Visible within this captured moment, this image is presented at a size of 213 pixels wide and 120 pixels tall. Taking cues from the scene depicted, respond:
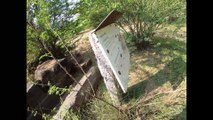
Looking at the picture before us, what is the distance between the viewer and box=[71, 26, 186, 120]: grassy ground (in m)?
3.44

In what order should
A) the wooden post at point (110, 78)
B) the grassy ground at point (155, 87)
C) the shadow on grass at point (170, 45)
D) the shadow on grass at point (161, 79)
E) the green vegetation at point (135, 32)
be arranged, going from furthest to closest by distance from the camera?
the shadow on grass at point (170, 45), the green vegetation at point (135, 32), the shadow on grass at point (161, 79), the wooden post at point (110, 78), the grassy ground at point (155, 87)

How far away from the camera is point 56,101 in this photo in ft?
16.1

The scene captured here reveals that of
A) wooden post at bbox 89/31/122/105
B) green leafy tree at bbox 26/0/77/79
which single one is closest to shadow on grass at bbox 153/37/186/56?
green leafy tree at bbox 26/0/77/79

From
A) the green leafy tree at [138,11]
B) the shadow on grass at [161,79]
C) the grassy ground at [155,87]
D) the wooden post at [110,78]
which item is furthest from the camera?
the green leafy tree at [138,11]

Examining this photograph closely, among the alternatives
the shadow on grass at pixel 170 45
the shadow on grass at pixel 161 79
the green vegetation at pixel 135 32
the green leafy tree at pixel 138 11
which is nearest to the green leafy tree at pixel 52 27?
the green vegetation at pixel 135 32

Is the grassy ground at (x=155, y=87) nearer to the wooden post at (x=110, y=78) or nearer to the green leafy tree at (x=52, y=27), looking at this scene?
the wooden post at (x=110, y=78)

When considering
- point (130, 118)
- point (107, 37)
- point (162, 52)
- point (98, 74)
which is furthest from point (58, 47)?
point (130, 118)

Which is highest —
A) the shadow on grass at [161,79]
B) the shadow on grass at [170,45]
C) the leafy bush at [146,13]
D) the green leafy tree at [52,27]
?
the green leafy tree at [52,27]

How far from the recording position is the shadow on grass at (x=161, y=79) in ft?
14.6

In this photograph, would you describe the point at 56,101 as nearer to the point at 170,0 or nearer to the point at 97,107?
the point at 97,107

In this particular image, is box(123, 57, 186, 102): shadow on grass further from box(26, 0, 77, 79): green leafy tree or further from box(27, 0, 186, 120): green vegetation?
box(26, 0, 77, 79): green leafy tree

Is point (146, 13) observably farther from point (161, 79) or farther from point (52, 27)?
point (52, 27)

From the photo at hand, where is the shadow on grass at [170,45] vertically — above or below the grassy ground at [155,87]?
below
